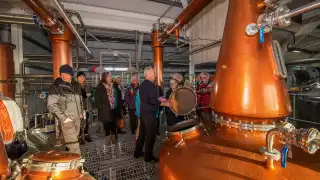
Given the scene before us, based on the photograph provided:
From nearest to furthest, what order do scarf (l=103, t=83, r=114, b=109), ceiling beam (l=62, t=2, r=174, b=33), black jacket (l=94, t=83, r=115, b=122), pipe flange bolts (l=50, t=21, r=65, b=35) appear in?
pipe flange bolts (l=50, t=21, r=65, b=35), black jacket (l=94, t=83, r=115, b=122), scarf (l=103, t=83, r=114, b=109), ceiling beam (l=62, t=2, r=174, b=33)

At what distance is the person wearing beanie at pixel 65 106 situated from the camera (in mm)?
2348

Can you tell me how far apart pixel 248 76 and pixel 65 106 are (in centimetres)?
241

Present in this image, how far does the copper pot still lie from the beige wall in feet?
9.52

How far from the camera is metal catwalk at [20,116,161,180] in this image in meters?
2.47

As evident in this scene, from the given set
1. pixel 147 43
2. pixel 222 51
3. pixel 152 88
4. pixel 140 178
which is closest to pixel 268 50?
pixel 222 51

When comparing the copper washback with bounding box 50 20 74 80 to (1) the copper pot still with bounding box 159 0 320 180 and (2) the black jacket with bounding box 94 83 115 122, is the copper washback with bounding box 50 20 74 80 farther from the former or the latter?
(1) the copper pot still with bounding box 159 0 320 180

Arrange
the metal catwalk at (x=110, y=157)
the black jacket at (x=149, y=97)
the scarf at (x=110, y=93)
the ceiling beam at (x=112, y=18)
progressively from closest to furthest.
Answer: the metal catwalk at (x=110, y=157) < the black jacket at (x=149, y=97) < the scarf at (x=110, y=93) < the ceiling beam at (x=112, y=18)

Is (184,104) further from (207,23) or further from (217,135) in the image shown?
(207,23)

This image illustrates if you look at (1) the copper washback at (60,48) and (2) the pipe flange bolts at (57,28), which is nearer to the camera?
(2) the pipe flange bolts at (57,28)

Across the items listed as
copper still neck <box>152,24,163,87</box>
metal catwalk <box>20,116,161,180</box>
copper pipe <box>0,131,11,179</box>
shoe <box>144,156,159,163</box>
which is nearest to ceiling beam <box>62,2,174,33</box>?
copper still neck <box>152,24,163,87</box>

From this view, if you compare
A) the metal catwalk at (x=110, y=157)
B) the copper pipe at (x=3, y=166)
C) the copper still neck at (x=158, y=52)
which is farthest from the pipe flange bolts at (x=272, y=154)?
the copper still neck at (x=158, y=52)

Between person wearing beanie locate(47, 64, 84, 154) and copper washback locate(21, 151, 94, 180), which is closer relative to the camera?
copper washback locate(21, 151, 94, 180)

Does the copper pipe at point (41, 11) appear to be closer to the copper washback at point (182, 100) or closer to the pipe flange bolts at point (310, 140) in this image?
the copper washback at point (182, 100)

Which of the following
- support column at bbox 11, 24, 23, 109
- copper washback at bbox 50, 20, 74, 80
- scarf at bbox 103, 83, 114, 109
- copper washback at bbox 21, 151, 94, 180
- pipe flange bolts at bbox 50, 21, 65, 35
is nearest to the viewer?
copper washback at bbox 21, 151, 94, 180
